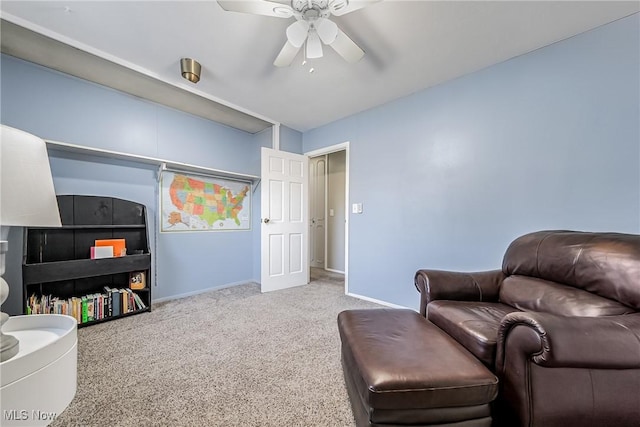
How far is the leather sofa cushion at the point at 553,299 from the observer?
120 centimetres

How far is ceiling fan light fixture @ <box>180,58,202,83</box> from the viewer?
212cm

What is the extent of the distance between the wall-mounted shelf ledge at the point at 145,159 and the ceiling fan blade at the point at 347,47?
2059mm

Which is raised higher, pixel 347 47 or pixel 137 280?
pixel 347 47

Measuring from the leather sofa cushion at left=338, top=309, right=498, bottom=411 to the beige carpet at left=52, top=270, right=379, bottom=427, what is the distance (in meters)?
0.41

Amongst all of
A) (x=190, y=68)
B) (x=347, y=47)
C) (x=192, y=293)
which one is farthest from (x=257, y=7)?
(x=192, y=293)

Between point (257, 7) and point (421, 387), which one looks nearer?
point (421, 387)

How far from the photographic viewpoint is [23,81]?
2098 millimetres

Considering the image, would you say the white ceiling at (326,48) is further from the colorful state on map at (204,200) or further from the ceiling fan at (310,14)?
the colorful state on map at (204,200)

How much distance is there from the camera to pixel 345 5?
139 cm

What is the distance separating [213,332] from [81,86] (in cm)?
266

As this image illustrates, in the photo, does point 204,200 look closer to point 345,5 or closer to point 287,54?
point 287,54

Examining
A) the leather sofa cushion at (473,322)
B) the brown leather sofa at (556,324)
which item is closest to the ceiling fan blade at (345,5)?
the brown leather sofa at (556,324)

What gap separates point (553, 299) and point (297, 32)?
220 cm

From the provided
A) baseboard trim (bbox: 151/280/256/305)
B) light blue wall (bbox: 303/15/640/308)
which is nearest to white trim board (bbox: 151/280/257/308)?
baseboard trim (bbox: 151/280/256/305)
